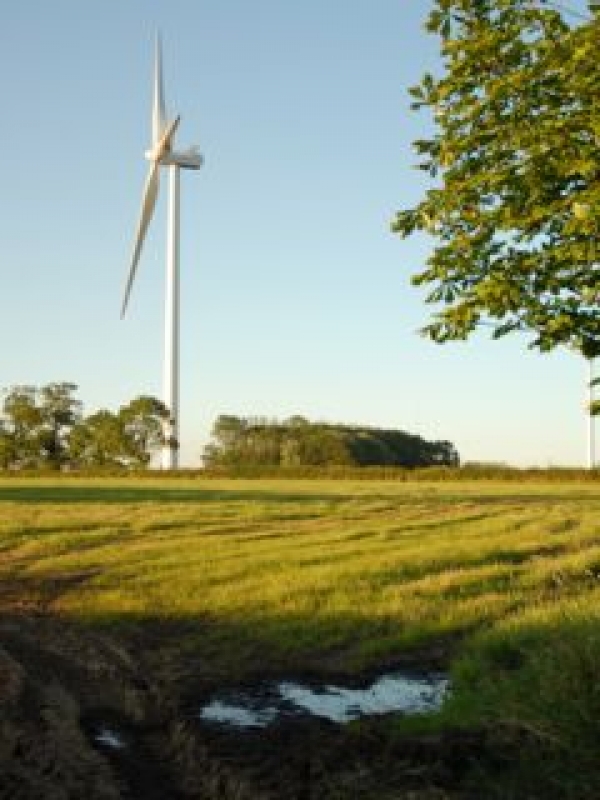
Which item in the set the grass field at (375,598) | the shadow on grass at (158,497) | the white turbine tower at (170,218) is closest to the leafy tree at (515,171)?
the grass field at (375,598)

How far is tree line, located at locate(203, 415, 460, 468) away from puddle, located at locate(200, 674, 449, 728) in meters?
137

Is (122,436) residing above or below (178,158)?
below

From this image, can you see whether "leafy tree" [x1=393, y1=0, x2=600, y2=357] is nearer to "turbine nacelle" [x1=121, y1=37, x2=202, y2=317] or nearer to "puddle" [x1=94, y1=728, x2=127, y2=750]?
"puddle" [x1=94, y1=728, x2=127, y2=750]

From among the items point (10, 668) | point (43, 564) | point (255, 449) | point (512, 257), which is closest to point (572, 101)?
point (512, 257)

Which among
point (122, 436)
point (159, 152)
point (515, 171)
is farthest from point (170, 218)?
point (515, 171)

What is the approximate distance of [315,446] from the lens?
153 meters

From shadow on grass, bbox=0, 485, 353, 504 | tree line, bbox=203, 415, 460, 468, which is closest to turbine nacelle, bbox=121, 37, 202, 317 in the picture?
shadow on grass, bbox=0, 485, 353, 504

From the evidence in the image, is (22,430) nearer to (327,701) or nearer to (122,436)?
(122,436)

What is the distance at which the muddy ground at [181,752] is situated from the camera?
784 cm

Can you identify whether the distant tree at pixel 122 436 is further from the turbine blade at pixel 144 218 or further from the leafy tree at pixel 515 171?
the leafy tree at pixel 515 171

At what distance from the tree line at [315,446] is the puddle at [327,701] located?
137 m

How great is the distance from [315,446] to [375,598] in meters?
136

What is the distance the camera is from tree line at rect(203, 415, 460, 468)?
153625 mm

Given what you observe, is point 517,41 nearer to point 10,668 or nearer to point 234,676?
point 234,676
